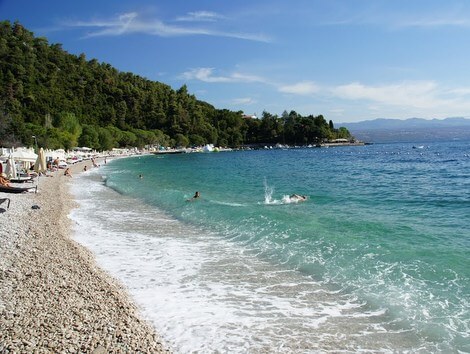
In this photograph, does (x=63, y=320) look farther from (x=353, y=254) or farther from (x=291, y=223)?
(x=291, y=223)

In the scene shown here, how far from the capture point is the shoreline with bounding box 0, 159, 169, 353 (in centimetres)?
638

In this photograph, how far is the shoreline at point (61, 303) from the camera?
20.9 feet

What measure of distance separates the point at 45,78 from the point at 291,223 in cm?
12746

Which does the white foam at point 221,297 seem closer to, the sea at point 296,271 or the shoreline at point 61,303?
the sea at point 296,271

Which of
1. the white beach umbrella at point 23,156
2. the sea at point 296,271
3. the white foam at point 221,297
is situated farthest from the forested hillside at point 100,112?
the white foam at point 221,297

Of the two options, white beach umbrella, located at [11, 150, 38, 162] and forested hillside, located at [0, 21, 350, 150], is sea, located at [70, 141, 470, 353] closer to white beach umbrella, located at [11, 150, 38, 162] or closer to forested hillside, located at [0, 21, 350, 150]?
white beach umbrella, located at [11, 150, 38, 162]

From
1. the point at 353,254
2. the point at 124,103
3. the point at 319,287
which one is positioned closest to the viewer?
the point at 319,287

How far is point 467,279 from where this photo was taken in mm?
10203

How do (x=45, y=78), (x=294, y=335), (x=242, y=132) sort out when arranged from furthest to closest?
(x=242, y=132) → (x=45, y=78) → (x=294, y=335)

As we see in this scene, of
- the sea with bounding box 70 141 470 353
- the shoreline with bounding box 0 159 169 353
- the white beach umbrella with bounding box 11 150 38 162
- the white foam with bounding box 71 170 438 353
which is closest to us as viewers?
the shoreline with bounding box 0 159 169 353

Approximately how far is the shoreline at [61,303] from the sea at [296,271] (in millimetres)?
566

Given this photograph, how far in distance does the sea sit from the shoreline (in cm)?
57

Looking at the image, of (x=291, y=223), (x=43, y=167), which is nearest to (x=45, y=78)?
(x=43, y=167)

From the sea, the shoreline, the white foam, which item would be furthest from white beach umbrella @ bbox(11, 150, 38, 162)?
the shoreline
